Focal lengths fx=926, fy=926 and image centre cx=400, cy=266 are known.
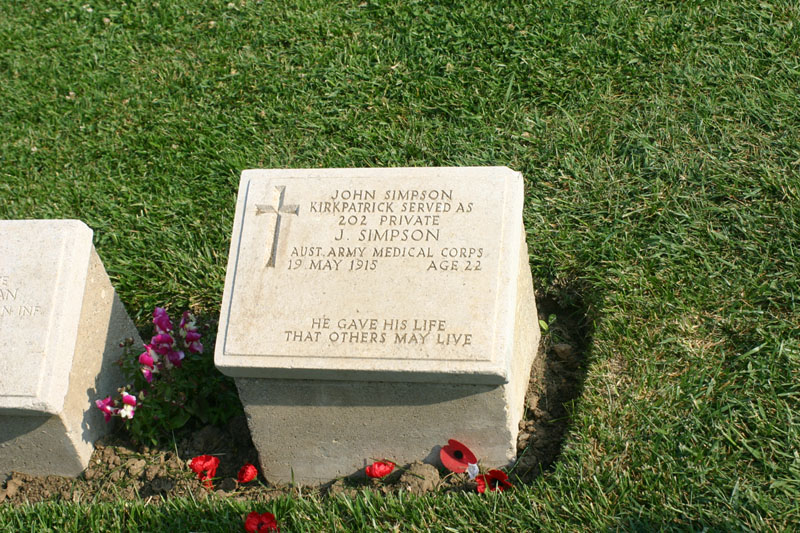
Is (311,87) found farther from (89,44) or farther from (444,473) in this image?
(444,473)

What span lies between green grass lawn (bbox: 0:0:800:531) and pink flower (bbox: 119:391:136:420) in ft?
1.07

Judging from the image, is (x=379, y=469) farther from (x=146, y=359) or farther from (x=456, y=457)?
(x=146, y=359)

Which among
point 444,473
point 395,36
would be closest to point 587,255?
point 444,473

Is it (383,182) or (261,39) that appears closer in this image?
(383,182)

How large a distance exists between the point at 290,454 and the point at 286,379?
38 cm

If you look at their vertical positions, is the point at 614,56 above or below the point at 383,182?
below

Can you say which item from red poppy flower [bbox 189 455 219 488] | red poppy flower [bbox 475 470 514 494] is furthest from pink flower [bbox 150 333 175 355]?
red poppy flower [bbox 475 470 514 494]

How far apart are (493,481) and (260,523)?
0.78 meters

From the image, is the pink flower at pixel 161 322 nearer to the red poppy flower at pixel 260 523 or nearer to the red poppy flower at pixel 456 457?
the red poppy flower at pixel 260 523

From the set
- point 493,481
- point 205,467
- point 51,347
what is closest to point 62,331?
point 51,347

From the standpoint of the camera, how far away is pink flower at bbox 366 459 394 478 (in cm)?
311

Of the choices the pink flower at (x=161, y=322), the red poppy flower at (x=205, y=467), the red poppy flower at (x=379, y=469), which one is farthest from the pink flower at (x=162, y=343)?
the red poppy flower at (x=379, y=469)

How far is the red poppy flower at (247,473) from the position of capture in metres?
3.23

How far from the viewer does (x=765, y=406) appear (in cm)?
304
